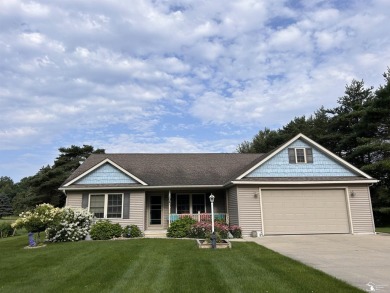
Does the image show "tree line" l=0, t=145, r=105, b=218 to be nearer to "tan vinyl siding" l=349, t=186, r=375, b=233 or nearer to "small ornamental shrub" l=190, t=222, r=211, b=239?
"small ornamental shrub" l=190, t=222, r=211, b=239

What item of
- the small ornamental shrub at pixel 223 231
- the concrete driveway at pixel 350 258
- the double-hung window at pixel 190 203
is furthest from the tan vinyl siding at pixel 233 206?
the concrete driveway at pixel 350 258

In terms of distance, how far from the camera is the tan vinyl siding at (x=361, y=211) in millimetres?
17219

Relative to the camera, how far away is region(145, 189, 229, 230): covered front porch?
19.8 meters

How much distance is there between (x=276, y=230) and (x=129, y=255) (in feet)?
29.2

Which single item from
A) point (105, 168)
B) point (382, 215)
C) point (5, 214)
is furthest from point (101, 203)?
point (5, 214)

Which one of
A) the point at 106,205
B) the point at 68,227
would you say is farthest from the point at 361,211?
the point at 68,227

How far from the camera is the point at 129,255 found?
10.7 m

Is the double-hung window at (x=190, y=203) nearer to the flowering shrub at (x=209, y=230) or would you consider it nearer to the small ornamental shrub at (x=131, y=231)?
the flowering shrub at (x=209, y=230)

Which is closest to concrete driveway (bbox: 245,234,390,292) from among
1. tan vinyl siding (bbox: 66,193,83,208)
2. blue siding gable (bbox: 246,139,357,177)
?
blue siding gable (bbox: 246,139,357,177)

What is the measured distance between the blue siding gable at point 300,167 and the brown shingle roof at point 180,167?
77cm

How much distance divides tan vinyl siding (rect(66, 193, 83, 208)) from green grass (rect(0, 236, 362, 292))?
5982 millimetres

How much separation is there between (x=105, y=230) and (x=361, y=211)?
13245mm

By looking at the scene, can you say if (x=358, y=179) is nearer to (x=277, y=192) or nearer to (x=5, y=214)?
(x=277, y=192)

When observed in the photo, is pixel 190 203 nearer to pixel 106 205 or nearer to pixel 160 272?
pixel 106 205
